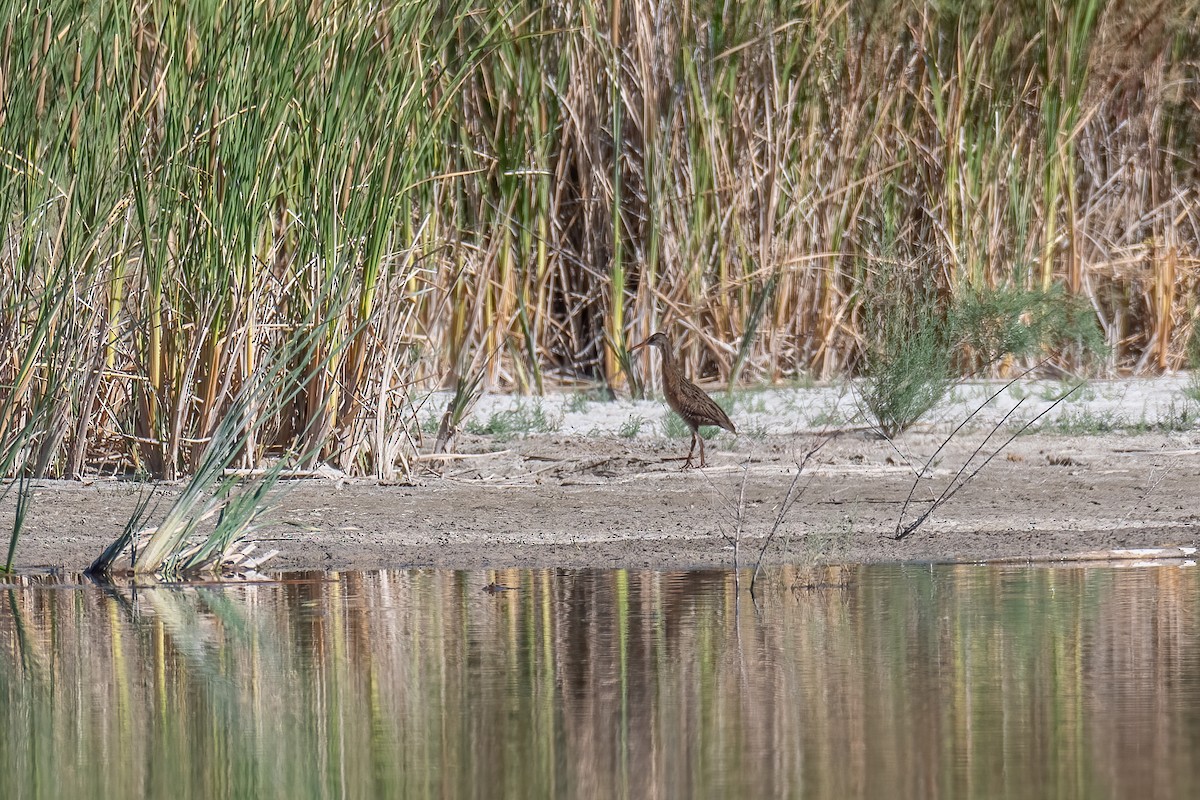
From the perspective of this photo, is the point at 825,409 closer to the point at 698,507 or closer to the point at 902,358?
the point at 902,358

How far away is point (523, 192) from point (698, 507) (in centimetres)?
352

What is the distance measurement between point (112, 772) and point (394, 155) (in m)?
4.78

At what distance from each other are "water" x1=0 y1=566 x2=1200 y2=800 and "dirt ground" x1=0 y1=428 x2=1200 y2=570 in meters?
0.56

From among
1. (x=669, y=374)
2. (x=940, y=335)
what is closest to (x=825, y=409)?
(x=940, y=335)

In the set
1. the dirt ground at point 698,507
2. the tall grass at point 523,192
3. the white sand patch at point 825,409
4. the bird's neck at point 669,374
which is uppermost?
the tall grass at point 523,192

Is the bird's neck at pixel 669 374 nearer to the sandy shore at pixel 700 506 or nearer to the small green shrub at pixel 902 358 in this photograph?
the sandy shore at pixel 700 506

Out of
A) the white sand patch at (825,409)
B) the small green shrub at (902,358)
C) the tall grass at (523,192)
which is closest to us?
the tall grass at (523,192)

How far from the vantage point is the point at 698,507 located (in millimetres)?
8219

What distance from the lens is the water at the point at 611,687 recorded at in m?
3.76

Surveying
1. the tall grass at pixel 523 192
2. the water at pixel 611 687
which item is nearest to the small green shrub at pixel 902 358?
the tall grass at pixel 523 192

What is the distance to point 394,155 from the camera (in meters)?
8.32

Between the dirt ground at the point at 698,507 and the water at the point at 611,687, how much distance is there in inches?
22.0

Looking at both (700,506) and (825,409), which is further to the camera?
(825,409)

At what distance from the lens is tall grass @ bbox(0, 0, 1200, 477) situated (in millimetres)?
7809
